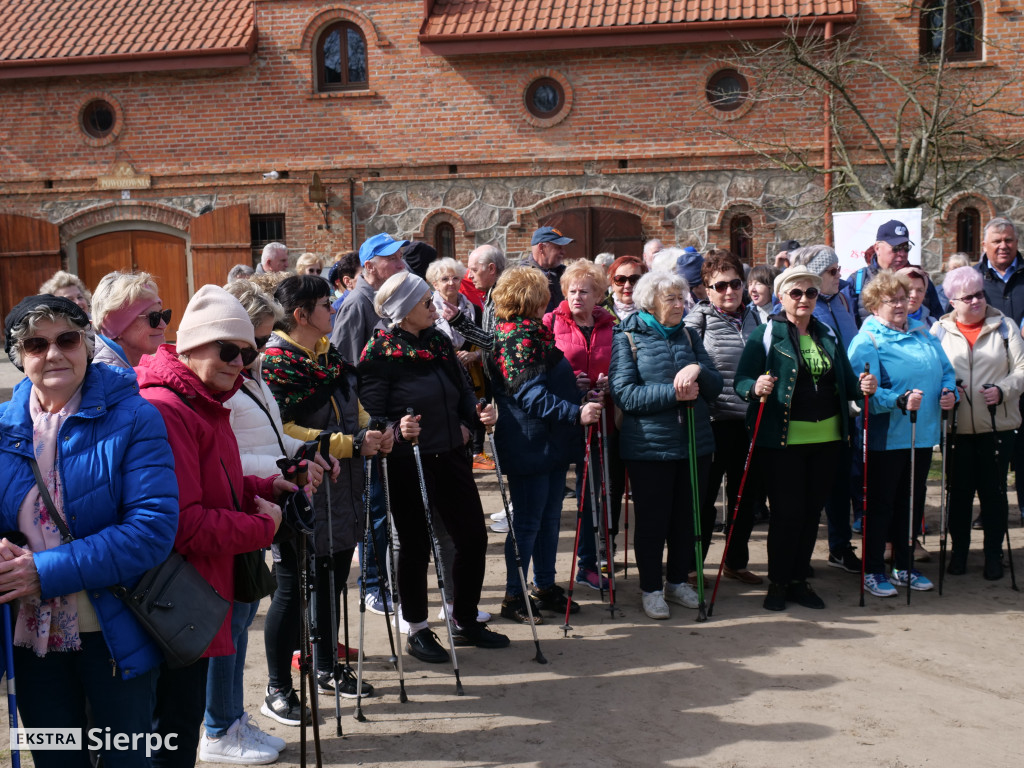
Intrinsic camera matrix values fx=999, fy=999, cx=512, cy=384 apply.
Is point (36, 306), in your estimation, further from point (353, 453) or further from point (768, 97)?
point (768, 97)

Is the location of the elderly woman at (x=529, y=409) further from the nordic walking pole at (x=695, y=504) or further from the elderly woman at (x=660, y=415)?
the nordic walking pole at (x=695, y=504)

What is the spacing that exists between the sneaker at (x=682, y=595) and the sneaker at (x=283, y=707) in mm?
2378

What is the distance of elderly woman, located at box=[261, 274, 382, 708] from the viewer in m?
4.37

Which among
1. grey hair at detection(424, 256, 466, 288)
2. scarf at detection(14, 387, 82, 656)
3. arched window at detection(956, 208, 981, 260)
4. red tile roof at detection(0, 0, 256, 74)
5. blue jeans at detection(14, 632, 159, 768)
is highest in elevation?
red tile roof at detection(0, 0, 256, 74)

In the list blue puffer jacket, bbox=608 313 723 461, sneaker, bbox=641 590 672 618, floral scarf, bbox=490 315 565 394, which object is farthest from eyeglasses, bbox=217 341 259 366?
sneaker, bbox=641 590 672 618

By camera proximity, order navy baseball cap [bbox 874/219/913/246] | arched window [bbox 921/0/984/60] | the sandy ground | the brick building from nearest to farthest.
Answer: the sandy ground < navy baseball cap [bbox 874/219/913/246] < arched window [bbox 921/0/984/60] < the brick building

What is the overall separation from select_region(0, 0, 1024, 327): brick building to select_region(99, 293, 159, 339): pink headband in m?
12.0

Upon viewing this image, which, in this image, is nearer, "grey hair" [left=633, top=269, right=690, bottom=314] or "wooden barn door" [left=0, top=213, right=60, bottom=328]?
"grey hair" [left=633, top=269, right=690, bottom=314]

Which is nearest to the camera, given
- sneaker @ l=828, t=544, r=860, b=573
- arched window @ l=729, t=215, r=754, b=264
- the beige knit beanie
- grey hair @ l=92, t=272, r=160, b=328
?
the beige knit beanie

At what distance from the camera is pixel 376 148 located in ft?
52.6

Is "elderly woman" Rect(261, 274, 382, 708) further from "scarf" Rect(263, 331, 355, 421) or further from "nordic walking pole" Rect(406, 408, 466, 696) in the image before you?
"nordic walking pole" Rect(406, 408, 466, 696)

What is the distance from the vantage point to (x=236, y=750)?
4.03 metres

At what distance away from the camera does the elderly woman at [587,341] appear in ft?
19.7

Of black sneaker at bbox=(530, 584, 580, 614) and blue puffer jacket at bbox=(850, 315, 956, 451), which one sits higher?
blue puffer jacket at bbox=(850, 315, 956, 451)
